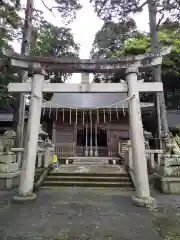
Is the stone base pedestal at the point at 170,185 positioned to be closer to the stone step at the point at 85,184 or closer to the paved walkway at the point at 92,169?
the stone step at the point at 85,184

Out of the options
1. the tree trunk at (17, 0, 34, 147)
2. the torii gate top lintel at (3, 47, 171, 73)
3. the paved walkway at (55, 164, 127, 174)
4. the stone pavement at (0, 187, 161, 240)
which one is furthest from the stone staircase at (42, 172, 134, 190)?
the tree trunk at (17, 0, 34, 147)

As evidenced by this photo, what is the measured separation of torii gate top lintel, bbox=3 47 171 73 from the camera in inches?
206

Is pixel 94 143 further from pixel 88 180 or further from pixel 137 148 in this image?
pixel 137 148

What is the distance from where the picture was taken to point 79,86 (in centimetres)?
527

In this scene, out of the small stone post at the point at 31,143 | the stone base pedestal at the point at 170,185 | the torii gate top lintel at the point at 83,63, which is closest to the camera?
the small stone post at the point at 31,143

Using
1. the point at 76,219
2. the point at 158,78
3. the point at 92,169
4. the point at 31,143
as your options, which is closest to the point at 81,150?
the point at 92,169

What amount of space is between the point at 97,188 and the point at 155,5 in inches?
439

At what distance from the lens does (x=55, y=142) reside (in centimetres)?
1384

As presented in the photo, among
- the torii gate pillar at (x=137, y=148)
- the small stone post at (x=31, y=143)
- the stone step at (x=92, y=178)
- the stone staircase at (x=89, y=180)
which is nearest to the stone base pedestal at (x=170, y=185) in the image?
the stone staircase at (x=89, y=180)

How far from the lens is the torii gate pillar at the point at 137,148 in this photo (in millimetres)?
4543

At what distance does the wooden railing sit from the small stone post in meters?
8.41

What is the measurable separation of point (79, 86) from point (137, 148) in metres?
2.23

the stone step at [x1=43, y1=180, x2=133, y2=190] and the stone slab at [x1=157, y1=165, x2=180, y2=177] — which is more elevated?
the stone slab at [x1=157, y1=165, x2=180, y2=177]

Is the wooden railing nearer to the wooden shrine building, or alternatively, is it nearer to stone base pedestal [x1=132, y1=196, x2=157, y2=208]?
the wooden shrine building
